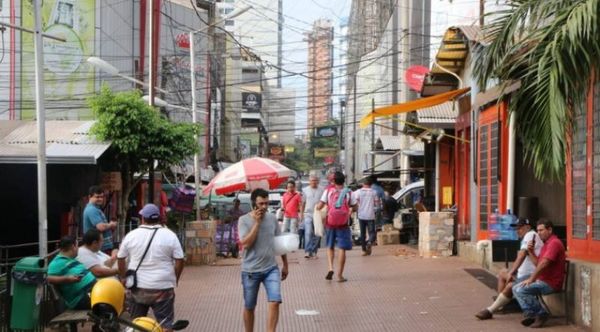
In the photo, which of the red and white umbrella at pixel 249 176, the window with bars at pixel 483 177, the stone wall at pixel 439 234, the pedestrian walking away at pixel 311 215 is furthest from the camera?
the red and white umbrella at pixel 249 176

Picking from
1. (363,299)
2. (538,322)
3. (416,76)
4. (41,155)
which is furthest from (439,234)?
(41,155)

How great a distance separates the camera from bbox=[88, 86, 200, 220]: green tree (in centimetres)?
1560

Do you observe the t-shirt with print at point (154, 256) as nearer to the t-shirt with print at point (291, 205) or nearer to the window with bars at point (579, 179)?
the window with bars at point (579, 179)

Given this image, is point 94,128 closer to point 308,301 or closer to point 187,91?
point 308,301

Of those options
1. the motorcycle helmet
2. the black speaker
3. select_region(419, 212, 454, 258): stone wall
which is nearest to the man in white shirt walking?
select_region(419, 212, 454, 258): stone wall

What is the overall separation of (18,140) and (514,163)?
9.80 m

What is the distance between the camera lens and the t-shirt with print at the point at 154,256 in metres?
6.68

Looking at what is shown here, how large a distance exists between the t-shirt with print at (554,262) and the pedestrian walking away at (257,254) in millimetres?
3090

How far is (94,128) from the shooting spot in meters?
15.7

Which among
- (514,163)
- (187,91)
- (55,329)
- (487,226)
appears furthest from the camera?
(187,91)

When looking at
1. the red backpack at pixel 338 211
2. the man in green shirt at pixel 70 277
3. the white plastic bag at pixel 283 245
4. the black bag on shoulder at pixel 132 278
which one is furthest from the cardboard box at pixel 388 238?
the black bag on shoulder at pixel 132 278

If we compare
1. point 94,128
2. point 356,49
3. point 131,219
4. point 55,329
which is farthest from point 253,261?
point 356,49

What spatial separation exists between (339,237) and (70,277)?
18.6 ft

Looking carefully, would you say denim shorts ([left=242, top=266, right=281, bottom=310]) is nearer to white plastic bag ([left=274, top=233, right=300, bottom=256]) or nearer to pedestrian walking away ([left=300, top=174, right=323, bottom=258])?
white plastic bag ([left=274, top=233, right=300, bottom=256])
